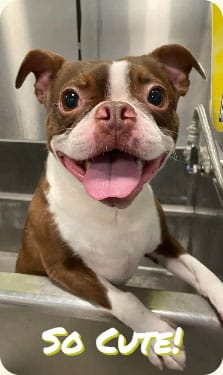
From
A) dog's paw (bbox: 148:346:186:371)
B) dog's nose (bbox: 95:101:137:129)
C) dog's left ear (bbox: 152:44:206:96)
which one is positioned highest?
dog's left ear (bbox: 152:44:206:96)

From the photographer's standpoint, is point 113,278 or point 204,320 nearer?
point 204,320

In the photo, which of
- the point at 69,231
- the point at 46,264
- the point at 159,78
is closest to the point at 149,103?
the point at 159,78

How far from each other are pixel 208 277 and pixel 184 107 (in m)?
1.30

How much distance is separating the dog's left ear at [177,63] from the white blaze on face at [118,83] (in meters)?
0.20

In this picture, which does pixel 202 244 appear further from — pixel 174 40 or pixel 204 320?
pixel 174 40

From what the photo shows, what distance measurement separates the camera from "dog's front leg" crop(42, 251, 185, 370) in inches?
34.9

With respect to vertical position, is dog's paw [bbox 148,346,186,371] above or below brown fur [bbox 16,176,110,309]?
below

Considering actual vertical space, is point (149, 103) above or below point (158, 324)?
above

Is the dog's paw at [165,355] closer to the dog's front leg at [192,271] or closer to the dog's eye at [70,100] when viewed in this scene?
the dog's front leg at [192,271]

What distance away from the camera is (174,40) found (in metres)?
2.03

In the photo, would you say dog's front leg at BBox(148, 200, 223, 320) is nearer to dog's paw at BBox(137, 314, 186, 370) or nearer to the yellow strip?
dog's paw at BBox(137, 314, 186, 370)

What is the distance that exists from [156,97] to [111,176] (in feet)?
0.82

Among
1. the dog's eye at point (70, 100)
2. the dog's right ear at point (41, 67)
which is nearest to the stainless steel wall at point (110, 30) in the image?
the dog's right ear at point (41, 67)

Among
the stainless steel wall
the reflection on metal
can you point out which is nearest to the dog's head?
the reflection on metal
